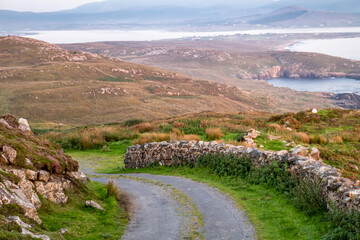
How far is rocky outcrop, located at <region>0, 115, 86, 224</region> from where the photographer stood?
915cm

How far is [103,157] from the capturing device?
24.4 metres

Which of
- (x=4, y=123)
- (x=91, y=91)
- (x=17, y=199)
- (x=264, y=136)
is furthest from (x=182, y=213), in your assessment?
(x=91, y=91)

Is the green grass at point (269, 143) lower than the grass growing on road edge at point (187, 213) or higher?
higher

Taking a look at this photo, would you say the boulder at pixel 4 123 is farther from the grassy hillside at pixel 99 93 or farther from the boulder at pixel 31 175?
the grassy hillside at pixel 99 93

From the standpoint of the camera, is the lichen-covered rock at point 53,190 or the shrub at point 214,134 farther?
the shrub at point 214,134

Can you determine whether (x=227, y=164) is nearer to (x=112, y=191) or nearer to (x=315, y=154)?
(x=315, y=154)

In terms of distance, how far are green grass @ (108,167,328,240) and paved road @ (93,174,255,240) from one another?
1.21 ft

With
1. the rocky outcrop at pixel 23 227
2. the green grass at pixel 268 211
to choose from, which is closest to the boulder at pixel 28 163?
the rocky outcrop at pixel 23 227

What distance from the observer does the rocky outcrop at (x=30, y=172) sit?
9.15m

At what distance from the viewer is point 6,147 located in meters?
10.6

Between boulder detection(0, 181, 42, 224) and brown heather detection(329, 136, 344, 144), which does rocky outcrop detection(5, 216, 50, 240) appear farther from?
brown heather detection(329, 136, 344, 144)

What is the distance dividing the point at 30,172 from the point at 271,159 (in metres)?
8.81

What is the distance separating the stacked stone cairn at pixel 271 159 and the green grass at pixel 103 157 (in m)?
1.69

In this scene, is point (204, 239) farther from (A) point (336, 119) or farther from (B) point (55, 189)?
(A) point (336, 119)
